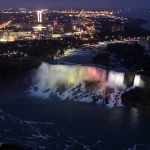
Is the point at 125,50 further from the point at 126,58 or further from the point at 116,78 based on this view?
the point at 116,78

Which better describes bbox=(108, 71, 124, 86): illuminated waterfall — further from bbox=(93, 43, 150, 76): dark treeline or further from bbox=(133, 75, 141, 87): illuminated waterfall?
bbox=(93, 43, 150, 76): dark treeline

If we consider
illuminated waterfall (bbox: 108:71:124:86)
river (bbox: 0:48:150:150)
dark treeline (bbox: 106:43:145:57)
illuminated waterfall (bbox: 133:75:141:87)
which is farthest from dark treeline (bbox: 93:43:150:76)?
river (bbox: 0:48:150:150)

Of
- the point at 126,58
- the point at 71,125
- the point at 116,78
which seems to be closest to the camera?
the point at 71,125

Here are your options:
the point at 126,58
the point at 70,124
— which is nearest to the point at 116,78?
the point at 126,58

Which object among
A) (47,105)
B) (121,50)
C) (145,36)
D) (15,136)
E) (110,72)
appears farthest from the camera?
(145,36)

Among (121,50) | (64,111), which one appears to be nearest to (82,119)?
(64,111)

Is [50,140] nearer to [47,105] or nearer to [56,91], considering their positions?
[47,105]
